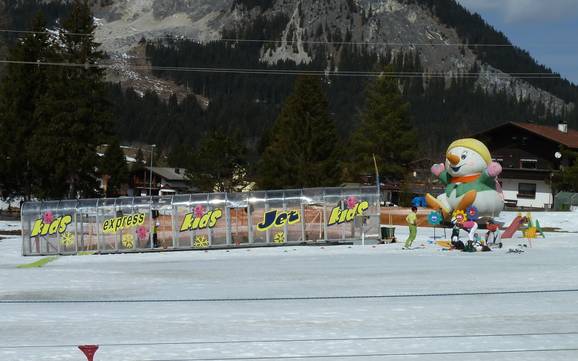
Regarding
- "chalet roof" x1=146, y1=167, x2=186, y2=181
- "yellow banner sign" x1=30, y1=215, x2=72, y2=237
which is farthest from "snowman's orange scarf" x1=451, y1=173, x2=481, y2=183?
"chalet roof" x1=146, y1=167, x2=186, y2=181

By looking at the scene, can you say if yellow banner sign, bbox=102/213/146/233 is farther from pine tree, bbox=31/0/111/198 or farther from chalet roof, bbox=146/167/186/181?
chalet roof, bbox=146/167/186/181

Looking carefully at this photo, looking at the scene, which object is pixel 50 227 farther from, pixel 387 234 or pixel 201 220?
pixel 387 234

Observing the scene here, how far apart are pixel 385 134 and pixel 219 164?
65.9 feet

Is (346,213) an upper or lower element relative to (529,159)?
lower

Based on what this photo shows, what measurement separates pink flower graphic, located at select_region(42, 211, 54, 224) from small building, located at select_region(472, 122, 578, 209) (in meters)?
50.7

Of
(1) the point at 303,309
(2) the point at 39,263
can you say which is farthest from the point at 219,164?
(1) the point at 303,309

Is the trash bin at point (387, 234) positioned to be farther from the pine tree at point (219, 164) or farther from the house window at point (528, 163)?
the pine tree at point (219, 164)

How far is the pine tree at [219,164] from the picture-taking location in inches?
3260

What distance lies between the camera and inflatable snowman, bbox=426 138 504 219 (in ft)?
120

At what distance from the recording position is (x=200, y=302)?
1645 centimetres

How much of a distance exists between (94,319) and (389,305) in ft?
19.2

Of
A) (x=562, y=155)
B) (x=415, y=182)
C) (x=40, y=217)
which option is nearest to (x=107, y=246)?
(x=40, y=217)

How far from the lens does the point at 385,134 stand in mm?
72688

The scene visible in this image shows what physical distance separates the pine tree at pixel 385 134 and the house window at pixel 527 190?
35.6 ft
